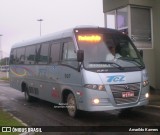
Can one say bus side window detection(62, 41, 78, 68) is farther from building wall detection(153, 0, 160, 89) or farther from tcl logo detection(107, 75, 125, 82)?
building wall detection(153, 0, 160, 89)

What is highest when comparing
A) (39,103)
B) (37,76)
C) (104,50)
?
(104,50)

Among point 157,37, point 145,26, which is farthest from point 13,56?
point 157,37

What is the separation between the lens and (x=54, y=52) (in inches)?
529

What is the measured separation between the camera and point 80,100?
441 inches

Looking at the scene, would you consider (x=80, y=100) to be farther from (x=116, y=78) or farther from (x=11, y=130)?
(x=11, y=130)

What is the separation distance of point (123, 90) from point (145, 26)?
9.00m

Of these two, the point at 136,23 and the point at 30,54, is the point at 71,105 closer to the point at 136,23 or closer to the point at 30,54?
the point at 30,54

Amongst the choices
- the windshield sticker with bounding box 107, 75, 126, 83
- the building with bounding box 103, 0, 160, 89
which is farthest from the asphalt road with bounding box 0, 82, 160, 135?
the building with bounding box 103, 0, 160, 89

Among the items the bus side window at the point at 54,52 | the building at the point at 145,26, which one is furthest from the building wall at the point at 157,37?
the bus side window at the point at 54,52

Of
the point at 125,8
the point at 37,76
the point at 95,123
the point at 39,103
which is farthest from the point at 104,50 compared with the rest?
the point at 125,8

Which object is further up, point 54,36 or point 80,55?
point 54,36

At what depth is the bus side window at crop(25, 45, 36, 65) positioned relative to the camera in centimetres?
1624

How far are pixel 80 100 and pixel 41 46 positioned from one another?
4601mm

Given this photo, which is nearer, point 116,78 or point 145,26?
point 116,78
